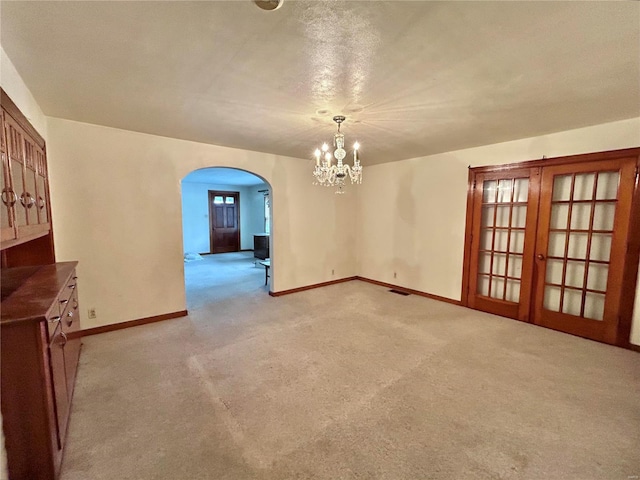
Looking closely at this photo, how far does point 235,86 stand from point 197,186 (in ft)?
26.8

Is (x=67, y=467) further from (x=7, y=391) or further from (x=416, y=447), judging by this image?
(x=416, y=447)

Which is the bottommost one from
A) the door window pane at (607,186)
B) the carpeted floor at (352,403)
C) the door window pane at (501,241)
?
the carpeted floor at (352,403)

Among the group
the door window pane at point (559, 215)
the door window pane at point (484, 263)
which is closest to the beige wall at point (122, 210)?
the door window pane at point (484, 263)

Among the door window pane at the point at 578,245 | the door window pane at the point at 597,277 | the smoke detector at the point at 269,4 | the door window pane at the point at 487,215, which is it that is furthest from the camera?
the door window pane at the point at 487,215

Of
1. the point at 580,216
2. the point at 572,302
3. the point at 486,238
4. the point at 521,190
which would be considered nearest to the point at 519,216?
the point at 521,190

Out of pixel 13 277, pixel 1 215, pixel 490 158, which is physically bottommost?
pixel 13 277

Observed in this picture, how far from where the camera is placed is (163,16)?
4.76 feet

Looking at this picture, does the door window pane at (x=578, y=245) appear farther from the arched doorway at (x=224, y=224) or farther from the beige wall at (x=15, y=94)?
the arched doorway at (x=224, y=224)

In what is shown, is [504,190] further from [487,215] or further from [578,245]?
[578,245]

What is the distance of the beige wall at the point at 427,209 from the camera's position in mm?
3600

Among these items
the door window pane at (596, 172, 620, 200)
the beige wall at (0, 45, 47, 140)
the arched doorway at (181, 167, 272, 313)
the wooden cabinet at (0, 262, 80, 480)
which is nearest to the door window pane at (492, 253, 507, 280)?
the door window pane at (596, 172, 620, 200)

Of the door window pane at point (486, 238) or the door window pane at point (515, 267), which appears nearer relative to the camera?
the door window pane at point (515, 267)

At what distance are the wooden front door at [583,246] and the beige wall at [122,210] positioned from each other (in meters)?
4.21

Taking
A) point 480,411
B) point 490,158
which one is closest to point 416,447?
point 480,411
